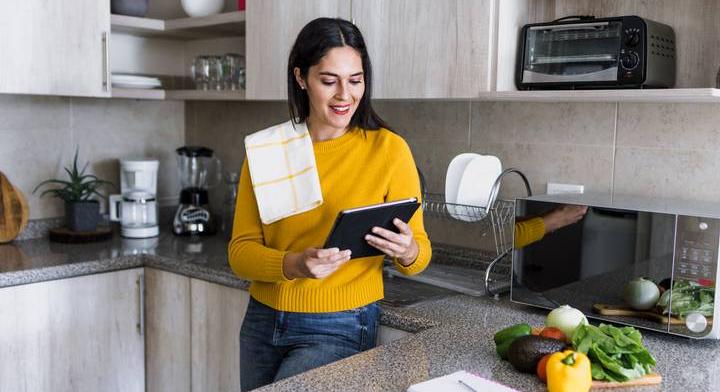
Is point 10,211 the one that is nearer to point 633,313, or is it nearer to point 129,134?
point 129,134

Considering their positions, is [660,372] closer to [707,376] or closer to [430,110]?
[707,376]

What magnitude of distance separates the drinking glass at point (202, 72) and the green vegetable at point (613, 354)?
186 centimetres

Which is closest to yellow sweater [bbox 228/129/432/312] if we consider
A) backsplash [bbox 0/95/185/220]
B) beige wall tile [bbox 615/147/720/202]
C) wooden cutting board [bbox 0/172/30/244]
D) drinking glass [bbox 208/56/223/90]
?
beige wall tile [bbox 615/147/720/202]

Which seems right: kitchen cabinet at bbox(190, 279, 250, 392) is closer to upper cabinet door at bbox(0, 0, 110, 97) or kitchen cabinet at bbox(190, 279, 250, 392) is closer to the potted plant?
the potted plant

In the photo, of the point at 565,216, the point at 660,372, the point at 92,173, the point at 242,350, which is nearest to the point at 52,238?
the point at 92,173

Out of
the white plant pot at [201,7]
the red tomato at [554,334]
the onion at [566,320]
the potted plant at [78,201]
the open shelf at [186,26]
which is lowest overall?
the red tomato at [554,334]

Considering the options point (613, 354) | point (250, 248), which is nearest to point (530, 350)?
point (613, 354)

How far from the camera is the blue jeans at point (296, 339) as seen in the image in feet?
5.69

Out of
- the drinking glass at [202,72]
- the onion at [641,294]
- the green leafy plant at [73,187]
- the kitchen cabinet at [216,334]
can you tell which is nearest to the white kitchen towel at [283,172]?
the kitchen cabinet at [216,334]

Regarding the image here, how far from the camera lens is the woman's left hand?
160 centimetres

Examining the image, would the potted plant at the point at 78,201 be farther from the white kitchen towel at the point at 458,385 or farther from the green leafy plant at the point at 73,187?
the white kitchen towel at the point at 458,385

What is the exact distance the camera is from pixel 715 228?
5.23 ft

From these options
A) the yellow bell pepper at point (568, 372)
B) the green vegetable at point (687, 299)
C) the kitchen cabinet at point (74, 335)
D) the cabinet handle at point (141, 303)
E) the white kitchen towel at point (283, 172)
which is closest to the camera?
the yellow bell pepper at point (568, 372)

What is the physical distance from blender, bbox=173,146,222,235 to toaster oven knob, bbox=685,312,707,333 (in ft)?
5.98
